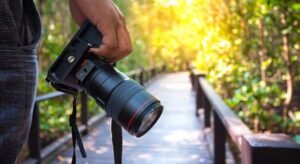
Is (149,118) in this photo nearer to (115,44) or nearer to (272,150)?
(115,44)

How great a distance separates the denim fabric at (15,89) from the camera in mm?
856

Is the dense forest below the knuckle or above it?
below

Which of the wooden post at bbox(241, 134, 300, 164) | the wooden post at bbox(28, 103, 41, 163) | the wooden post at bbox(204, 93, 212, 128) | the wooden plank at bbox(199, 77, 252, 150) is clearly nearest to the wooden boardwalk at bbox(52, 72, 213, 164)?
the wooden post at bbox(204, 93, 212, 128)

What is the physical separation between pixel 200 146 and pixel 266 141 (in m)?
3.68

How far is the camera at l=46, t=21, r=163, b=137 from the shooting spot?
37.3 inches

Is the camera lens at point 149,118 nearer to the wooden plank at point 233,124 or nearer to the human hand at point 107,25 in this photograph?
the human hand at point 107,25

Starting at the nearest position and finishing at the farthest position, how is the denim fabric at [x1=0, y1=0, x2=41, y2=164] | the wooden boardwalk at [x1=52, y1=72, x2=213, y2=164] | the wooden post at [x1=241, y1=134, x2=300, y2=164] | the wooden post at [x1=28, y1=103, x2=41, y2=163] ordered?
the denim fabric at [x1=0, y1=0, x2=41, y2=164], the wooden post at [x1=241, y1=134, x2=300, y2=164], the wooden post at [x1=28, y1=103, x2=41, y2=163], the wooden boardwalk at [x1=52, y1=72, x2=213, y2=164]

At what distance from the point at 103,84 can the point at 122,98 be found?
0.07 metres

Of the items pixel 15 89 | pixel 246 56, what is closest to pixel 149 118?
pixel 15 89

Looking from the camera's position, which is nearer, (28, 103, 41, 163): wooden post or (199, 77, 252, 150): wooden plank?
(199, 77, 252, 150): wooden plank

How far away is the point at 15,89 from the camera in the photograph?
34.8 inches

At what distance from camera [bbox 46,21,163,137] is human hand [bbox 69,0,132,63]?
29 mm

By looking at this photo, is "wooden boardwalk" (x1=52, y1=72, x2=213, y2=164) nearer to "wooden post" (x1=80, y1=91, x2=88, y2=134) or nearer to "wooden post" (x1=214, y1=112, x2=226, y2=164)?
"wooden post" (x1=80, y1=91, x2=88, y2=134)

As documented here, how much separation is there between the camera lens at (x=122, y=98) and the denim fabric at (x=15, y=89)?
0.50 ft
